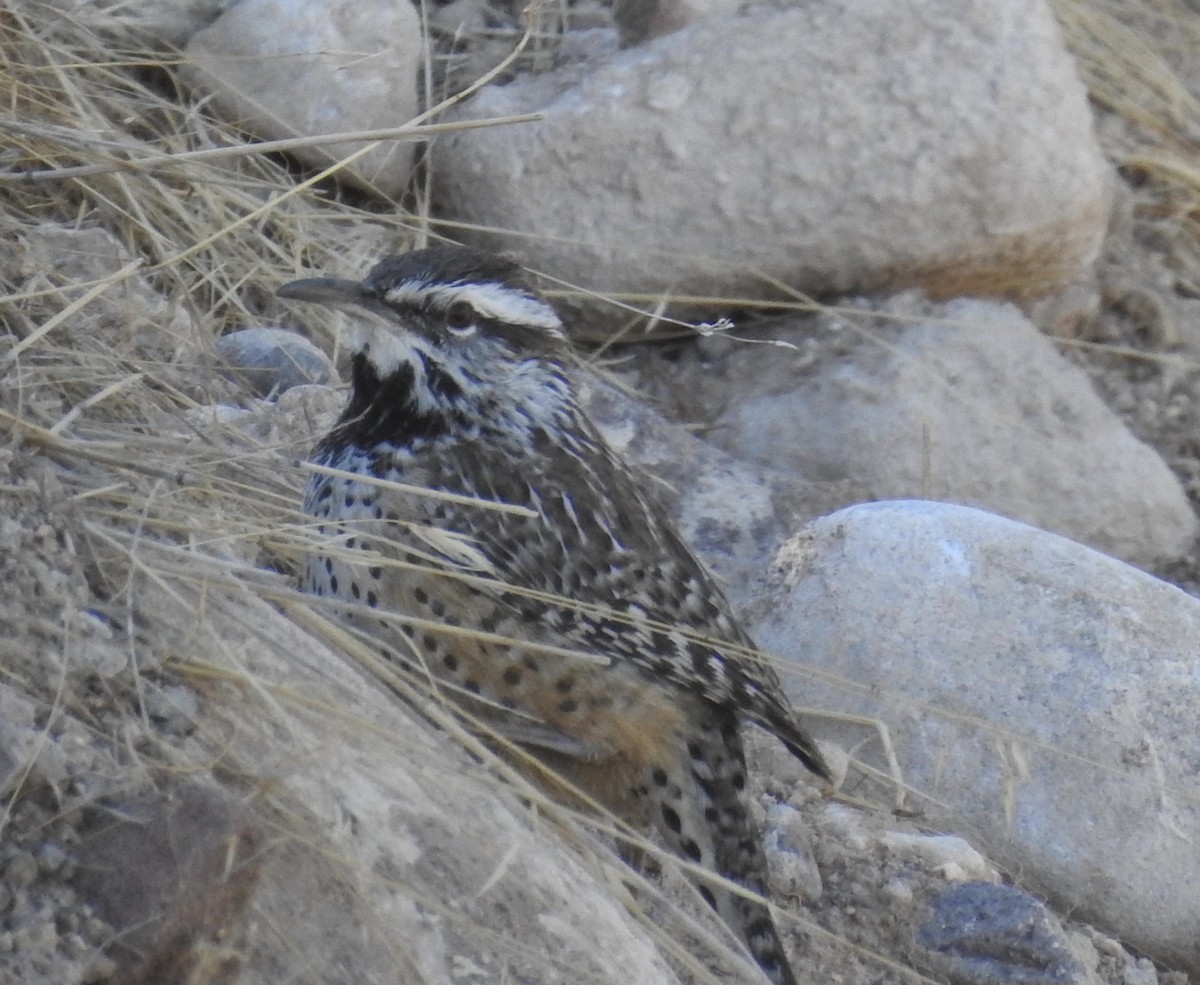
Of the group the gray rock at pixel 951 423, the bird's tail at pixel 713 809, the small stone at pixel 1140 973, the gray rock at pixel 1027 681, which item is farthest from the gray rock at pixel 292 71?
the small stone at pixel 1140 973

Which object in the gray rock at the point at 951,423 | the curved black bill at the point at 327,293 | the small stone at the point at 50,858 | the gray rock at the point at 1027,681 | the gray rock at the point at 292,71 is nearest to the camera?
the small stone at the point at 50,858

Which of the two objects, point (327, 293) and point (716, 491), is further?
point (716, 491)

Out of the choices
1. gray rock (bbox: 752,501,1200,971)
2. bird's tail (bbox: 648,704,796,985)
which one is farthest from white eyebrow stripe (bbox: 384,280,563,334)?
gray rock (bbox: 752,501,1200,971)

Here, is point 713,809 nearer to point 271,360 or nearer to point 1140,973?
point 1140,973

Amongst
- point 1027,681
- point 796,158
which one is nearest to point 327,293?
point 1027,681

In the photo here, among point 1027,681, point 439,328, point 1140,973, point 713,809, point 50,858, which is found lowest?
point 1140,973

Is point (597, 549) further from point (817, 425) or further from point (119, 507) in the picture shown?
point (817, 425)

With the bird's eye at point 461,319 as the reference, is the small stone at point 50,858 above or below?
above

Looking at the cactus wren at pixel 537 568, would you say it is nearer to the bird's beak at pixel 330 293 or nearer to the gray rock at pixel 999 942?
the bird's beak at pixel 330 293
